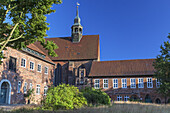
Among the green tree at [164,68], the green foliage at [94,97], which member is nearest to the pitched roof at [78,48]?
the green tree at [164,68]

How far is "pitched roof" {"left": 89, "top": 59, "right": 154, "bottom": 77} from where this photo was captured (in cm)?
3321

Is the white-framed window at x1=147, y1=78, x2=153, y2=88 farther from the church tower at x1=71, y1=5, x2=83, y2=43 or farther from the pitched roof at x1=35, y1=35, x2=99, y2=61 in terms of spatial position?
the church tower at x1=71, y1=5, x2=83, y2=43

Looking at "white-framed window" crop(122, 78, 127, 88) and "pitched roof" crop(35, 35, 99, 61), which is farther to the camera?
"pitched roof" crop(35, 35, 99, 61)

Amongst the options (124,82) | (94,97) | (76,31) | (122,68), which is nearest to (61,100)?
(94,97)

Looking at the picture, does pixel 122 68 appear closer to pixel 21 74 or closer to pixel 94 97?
pixel 21 74

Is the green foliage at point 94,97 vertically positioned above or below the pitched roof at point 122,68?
below

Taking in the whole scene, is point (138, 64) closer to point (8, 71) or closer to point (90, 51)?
point (90, 51)

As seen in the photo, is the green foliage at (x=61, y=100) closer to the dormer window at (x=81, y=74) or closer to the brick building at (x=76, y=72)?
the brick building at (x=76, y=72)

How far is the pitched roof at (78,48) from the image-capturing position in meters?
39.5

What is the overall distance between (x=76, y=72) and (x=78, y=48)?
A: 6374 millimetres

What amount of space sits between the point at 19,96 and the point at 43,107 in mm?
14892

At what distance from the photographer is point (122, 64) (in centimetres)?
3559

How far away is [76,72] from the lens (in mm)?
37375

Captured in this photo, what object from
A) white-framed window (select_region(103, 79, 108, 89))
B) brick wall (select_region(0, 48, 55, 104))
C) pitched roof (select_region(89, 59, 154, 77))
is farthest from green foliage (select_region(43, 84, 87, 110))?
pitched roof (select_region(89, 59, 154, 77))
